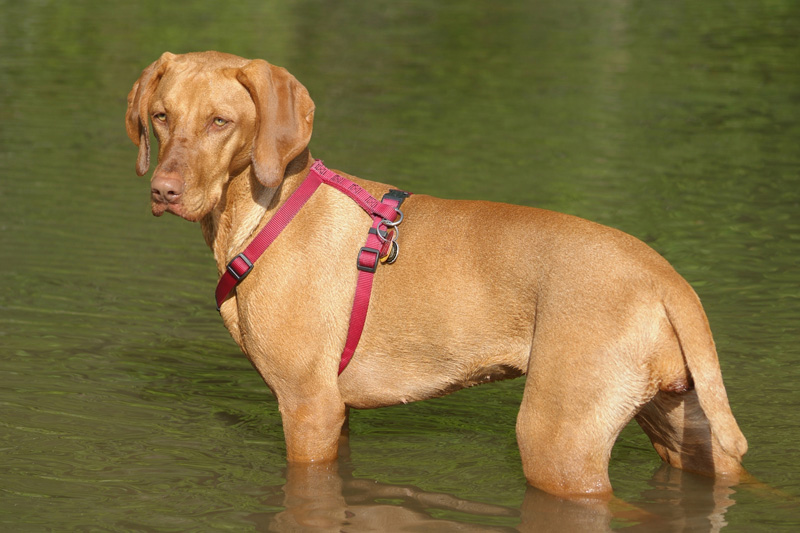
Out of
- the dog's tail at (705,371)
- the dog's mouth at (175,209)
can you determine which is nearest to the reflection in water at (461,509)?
the dog's tail at (705,371)

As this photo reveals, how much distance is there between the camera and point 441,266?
5.58m

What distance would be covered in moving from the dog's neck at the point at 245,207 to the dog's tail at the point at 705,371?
209cm

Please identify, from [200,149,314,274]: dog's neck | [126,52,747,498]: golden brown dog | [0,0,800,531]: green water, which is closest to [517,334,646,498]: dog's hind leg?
[126,52,747,498]: golden brown dog

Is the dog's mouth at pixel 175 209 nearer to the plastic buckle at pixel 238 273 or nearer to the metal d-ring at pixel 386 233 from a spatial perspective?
A: the plastic buckle at pixel 238 273

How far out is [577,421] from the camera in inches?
198

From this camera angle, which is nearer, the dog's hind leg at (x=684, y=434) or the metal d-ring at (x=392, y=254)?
the dog's hind leg at (x=684, y=434)

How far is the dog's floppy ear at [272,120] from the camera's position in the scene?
18.0 ft

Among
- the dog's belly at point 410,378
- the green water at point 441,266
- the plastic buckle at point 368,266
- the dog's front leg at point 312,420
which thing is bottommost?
the green water at point 441,266

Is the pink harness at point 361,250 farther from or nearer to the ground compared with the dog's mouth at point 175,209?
nearer to the ground

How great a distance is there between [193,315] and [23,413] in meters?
2.32

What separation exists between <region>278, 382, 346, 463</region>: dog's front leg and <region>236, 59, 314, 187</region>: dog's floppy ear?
107 centimetres

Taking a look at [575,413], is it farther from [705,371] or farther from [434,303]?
[434,303]

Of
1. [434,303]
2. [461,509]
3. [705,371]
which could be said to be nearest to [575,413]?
[705,371]

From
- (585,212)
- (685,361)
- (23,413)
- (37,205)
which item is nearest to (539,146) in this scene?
(585,212)
